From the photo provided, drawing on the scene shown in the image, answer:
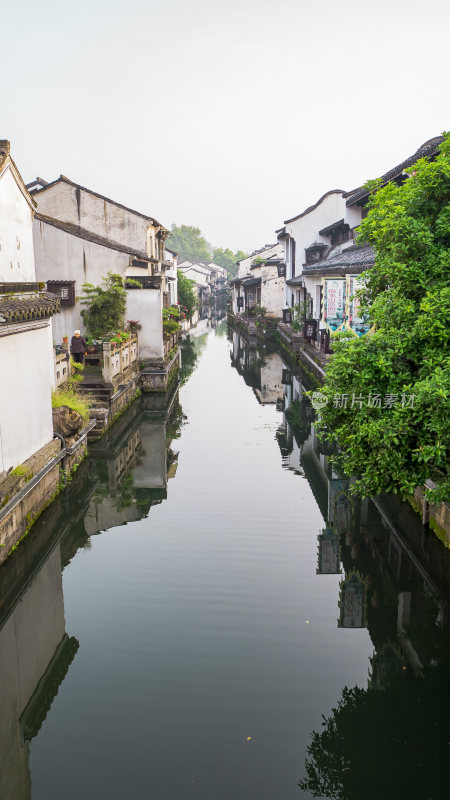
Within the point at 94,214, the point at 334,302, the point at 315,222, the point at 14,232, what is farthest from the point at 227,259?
the point at 14,232

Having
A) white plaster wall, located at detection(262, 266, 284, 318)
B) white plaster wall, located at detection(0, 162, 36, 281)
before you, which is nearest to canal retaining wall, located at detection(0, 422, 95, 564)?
white plaster wall, located at detection(0, 162, 36, 281)

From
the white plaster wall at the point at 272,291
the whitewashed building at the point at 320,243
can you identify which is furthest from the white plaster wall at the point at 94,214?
the white plaster wall at the point at 272,291

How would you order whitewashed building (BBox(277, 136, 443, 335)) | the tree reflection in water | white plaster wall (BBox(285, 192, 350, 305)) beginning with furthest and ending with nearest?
white plaster wall (BBox(285, 192, 350, 305)) < whitewashed building (BBox(277, 136, 443, 335)) < the tree reflection in water

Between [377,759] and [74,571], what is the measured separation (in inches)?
202

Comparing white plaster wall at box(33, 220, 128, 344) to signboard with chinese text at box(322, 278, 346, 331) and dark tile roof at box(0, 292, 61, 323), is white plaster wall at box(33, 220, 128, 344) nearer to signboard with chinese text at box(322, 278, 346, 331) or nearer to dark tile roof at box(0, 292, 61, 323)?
signboard with chinese text at box(322, 278, 346, 331)

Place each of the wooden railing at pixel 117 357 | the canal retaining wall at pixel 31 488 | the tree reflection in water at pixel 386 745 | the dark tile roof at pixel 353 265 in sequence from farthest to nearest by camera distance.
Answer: the dark tile roof at pixel 353 265, the wooden railing at pixel 117 357, the canal retaining wall at pixel 31 488, the tree reflection in water at pixel 386 745

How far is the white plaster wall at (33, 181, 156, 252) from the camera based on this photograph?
24141 mm

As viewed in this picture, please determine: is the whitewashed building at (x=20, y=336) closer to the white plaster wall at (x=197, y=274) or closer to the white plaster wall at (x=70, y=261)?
the white plaster wall at (x=70, y=261)

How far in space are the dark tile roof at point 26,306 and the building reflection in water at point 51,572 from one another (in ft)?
10.8

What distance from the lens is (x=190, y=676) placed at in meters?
6.42

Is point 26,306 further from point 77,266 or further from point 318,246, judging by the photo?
point 318,246

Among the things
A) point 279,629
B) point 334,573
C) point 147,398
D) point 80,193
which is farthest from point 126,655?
point 80,193

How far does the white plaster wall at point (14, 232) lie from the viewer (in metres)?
10.7

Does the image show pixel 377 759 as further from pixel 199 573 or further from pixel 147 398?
pixel 147 398
